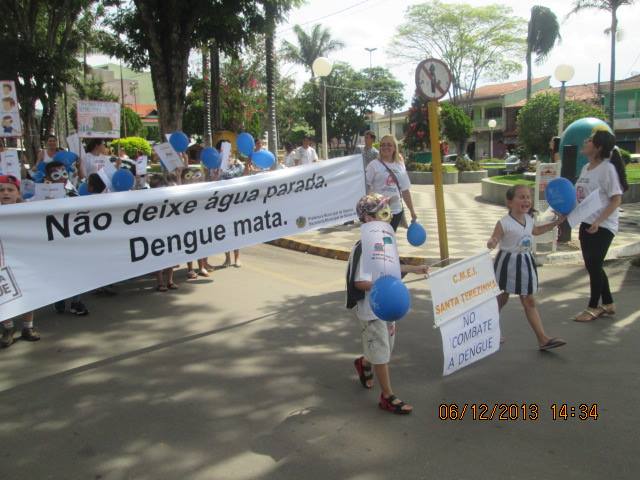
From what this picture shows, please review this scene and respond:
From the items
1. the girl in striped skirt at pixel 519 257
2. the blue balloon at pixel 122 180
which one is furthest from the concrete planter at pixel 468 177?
the girl in striped skirt at pixel 519 257

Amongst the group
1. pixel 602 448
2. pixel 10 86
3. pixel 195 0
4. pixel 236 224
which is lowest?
pixel 602 448

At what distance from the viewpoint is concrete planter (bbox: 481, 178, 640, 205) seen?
1600cm

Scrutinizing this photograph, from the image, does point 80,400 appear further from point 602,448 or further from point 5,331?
point 602,448

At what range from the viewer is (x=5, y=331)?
17.3 ft

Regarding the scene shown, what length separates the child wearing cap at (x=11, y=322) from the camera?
16.5 ft

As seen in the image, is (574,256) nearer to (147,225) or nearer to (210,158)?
(210,158)

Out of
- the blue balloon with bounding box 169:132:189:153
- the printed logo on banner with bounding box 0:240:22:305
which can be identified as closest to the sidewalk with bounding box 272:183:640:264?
the blue balloon with bounding box 169:132:189:153

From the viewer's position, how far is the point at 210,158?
25.3ft

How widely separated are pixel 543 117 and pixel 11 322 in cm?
1879

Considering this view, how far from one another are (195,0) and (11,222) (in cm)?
790

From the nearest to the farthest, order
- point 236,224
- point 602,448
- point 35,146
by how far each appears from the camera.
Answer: point 602,448, point 236,224, point 35,146

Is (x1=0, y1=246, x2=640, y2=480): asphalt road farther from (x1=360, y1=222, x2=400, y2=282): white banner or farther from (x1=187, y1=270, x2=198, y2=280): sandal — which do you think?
(x1=187, y1=270, x2=198, y2=280): sandal

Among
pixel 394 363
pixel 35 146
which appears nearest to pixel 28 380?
pixel 394 363

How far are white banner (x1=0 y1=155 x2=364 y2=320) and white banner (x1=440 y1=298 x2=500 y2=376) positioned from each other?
2428mm
